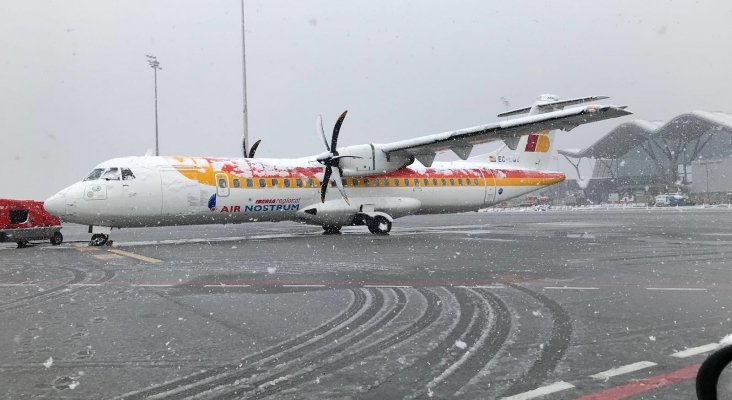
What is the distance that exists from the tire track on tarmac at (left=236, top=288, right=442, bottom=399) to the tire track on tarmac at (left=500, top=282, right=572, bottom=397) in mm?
1366

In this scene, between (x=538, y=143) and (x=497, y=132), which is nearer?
(x=497, y=132)

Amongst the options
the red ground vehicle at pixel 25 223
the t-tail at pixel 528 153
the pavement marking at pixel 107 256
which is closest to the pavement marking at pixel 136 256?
the pavement marking at pixel 107 256

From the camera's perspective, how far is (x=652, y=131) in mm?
78000

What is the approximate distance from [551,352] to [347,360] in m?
1.86

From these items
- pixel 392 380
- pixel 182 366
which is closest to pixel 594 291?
pixel 392 380

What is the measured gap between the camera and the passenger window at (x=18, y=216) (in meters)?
18.6

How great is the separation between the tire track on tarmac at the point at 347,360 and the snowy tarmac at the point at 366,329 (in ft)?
0.07

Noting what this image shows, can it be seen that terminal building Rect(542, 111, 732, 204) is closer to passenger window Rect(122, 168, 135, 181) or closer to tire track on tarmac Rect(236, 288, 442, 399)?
passenger window Rect(122, 168, 135, 181)

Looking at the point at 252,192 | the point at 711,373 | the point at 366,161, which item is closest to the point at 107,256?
the point at 252,192

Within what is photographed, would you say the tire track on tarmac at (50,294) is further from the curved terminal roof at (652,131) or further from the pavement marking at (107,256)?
the curved terminal roof at (652,131)

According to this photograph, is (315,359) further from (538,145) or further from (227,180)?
(538,145)

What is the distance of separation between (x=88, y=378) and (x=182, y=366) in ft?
2.35

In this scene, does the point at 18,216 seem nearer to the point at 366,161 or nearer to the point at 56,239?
the point at 56,239

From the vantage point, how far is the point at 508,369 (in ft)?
14.4
